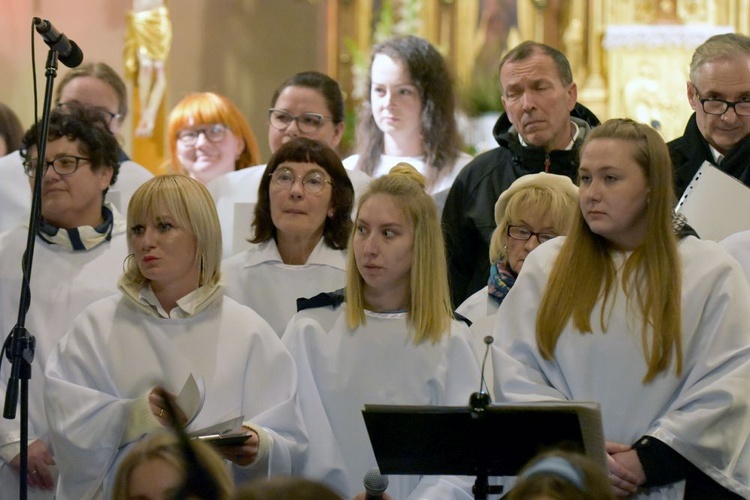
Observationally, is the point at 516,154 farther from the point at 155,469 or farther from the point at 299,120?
the point at 155,469

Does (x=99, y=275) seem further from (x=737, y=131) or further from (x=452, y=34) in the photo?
(x=452, y=34)

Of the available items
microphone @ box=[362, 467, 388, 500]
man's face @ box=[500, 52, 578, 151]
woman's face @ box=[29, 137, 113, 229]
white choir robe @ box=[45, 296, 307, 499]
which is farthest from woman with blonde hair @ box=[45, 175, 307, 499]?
man's face @ box=[500, 52, 578, 151]

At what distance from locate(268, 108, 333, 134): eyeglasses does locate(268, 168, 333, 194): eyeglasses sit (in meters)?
0.96

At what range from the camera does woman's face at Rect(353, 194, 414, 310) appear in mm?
4305

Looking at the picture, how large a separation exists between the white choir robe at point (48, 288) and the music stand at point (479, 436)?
1.60 meters

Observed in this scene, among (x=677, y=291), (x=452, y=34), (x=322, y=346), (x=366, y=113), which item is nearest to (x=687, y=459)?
(x=677, y=291)

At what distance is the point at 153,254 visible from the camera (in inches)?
169

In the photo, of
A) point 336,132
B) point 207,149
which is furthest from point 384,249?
point 207,149

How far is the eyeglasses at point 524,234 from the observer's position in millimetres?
4684

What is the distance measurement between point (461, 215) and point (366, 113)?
5.04 ft

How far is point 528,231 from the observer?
4.70 metres

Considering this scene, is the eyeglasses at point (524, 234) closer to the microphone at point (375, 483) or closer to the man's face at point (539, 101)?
the man's face at point (539, 101)

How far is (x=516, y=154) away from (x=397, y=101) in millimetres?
1150

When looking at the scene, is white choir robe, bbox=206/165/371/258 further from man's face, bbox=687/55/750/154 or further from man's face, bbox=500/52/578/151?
man's face, bbox=687/55/750/154
